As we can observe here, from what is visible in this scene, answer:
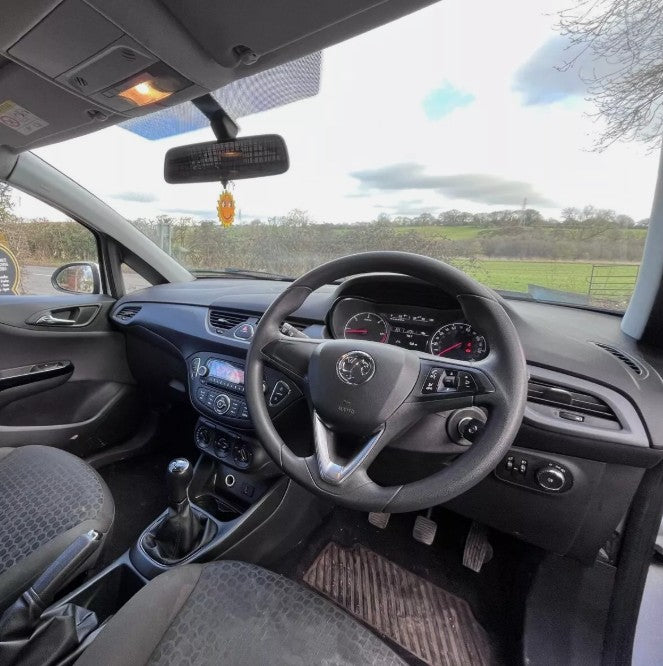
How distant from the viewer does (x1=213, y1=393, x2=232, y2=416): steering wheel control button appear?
68.2 inches

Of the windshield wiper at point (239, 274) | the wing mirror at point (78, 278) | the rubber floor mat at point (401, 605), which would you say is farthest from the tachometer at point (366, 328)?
the wing mirror at point (78, 278)

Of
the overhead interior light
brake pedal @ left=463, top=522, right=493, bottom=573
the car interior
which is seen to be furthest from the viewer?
brake pedal @ left=463, top=522, right=493, bottom=573

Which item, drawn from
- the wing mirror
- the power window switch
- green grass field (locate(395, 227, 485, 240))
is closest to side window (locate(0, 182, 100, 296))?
the wing mirror

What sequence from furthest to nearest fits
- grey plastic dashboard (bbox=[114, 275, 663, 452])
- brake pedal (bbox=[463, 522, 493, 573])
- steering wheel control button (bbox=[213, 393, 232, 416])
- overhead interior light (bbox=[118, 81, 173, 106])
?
brake pedal (bbox=[463, 522, 493, 573])
steering wheel control button (bbox=[213, 393, 232, 416])
overhead interior light (bbox=[118, 81, 173, 106])
grey plastic dashboard (bbox=[114, 275, 663, 452])

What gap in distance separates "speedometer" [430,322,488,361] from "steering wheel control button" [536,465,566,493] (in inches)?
14.8

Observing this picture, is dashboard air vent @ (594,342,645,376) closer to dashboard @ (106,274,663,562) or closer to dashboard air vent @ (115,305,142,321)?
dashboard @ (106,274,663,562)

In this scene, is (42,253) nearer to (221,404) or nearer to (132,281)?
(132,281)

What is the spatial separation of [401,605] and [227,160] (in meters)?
1.99

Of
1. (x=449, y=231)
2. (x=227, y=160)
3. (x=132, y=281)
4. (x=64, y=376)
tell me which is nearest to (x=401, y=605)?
(x=449, y=231)

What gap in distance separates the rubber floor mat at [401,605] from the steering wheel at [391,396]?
0.95m

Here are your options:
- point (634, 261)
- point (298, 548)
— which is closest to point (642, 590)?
point (634, 261)

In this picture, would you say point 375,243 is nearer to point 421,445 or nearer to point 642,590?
point 421,445

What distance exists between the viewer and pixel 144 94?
1431 millimetres

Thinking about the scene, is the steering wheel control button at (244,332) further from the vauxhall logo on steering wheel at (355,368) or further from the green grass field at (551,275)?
the green grass field at (551,275)
